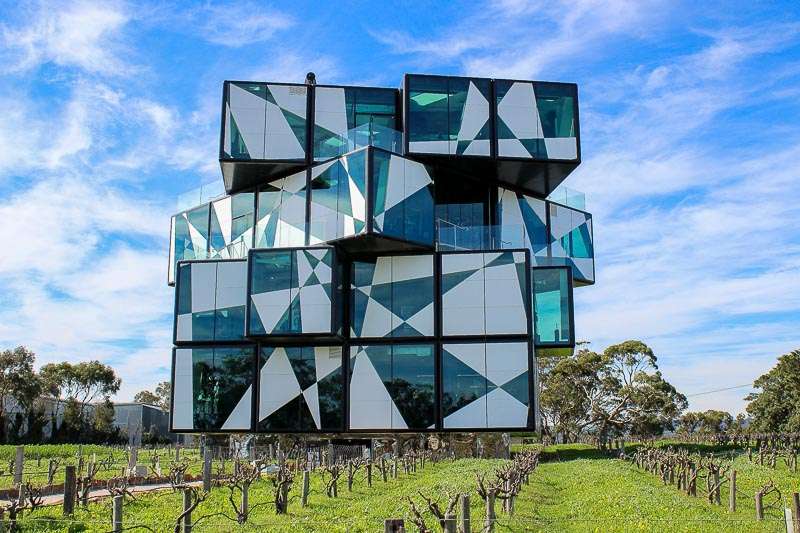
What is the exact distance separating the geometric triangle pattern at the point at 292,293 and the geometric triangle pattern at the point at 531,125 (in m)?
9.16

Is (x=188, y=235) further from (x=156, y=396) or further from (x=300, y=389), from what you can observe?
(x=156, y=396)

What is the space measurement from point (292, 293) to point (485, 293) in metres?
7.53

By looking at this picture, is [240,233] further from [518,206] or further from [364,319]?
[518,206]

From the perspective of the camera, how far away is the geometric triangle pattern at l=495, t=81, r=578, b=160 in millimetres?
35719

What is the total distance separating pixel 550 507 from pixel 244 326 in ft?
45.1

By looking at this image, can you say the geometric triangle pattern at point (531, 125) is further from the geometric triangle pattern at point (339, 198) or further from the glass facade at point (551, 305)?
the geometric triangle pattern at point (339, 198)

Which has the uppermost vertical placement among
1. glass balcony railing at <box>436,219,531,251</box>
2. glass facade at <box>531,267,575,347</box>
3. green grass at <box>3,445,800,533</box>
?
glass balcony railing at <box>436,219,531,251</box>

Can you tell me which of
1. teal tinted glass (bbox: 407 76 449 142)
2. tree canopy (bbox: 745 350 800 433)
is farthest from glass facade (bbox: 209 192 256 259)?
tree canopy (bbox: 745 350 800 433)

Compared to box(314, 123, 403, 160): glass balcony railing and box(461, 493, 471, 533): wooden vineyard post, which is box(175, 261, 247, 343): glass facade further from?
box(461, 493, 471, 533): wooden vineyard post

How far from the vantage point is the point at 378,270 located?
34500 mm

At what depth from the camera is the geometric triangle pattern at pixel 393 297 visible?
33.8 m

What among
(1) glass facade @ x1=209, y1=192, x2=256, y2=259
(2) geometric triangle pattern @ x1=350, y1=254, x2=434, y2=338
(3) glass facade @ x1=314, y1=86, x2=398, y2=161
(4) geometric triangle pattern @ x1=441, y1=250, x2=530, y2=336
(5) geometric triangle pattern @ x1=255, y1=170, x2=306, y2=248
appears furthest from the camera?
(1) glass facade @ x1=209, y1=192, x2=256, y2=259

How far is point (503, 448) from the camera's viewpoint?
223 ft

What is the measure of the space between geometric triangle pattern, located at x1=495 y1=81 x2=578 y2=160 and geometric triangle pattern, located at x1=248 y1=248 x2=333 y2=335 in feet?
30.1
